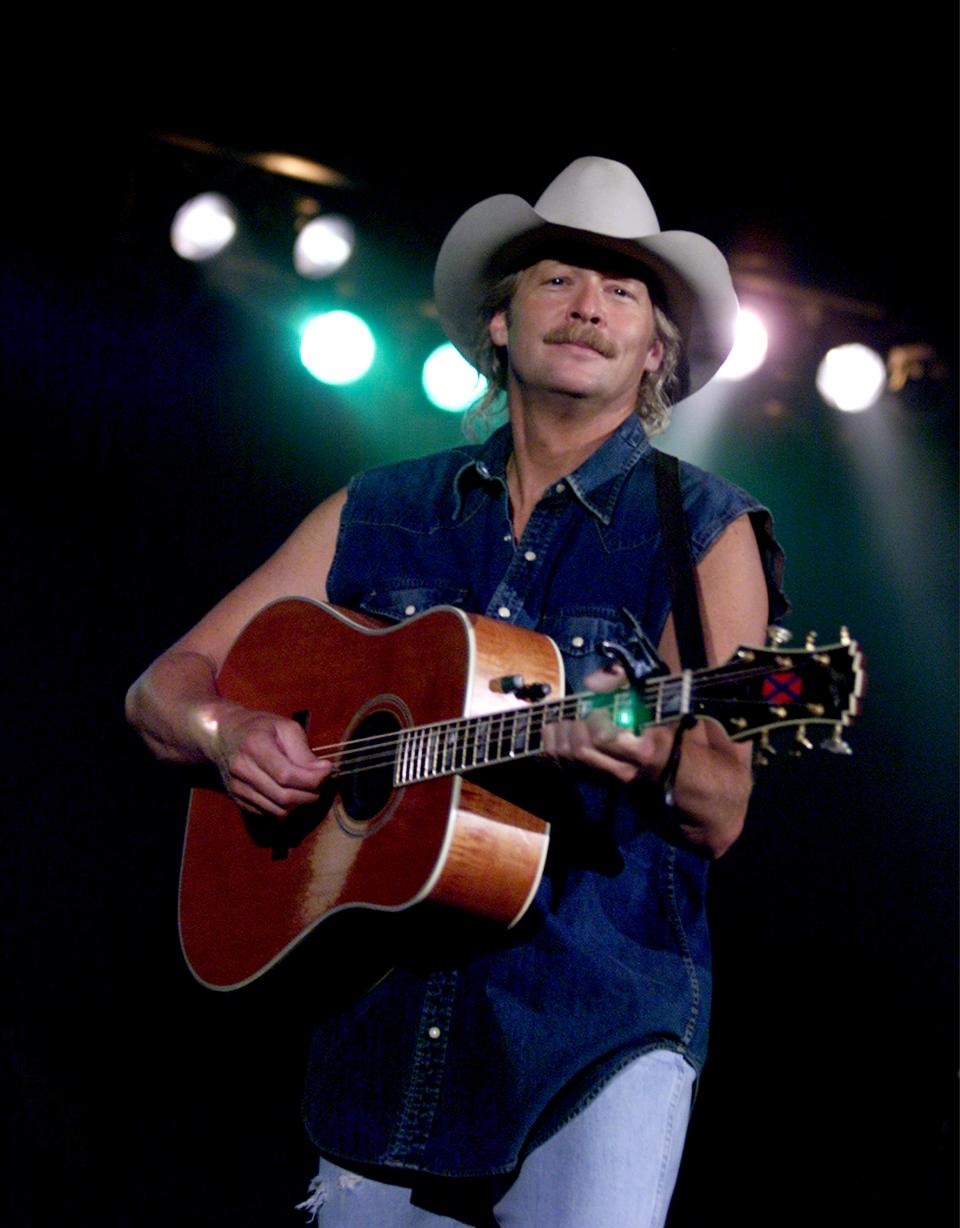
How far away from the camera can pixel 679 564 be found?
2529mm

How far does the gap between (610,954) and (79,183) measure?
3787mm

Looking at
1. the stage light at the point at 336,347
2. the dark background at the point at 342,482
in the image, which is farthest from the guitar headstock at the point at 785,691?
the stage light at the point at 336,347

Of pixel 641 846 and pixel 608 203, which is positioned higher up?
pixel 608 203

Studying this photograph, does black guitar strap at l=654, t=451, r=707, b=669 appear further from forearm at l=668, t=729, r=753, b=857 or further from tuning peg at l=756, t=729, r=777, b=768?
tuning peg at l=756, t=729, r=777, b=768

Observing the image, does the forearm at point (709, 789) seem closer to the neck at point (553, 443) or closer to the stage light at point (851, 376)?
the neck at point (553, 443)

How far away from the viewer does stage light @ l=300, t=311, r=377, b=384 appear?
514 cm

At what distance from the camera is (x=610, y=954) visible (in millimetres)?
2348

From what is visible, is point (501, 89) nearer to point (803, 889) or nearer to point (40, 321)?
point (40, 321)

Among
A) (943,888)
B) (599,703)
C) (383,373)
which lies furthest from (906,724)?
(599,703)

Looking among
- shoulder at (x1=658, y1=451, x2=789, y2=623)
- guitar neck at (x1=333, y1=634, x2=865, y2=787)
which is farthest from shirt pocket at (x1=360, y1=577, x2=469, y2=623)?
guitar neck at (x1=333, y1=634, x2=865, y2=787)

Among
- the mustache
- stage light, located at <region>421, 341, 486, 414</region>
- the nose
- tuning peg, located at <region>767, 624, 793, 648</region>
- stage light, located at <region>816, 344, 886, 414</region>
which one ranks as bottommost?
tuning peg, located at <region>767, 624, 793, 648</region>

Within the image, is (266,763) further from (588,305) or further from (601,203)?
(601,203)

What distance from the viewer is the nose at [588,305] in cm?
304

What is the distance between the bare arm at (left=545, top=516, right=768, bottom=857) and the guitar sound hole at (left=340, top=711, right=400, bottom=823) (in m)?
0.47
